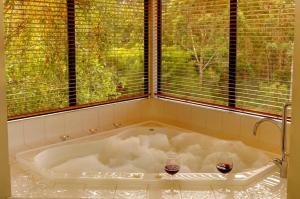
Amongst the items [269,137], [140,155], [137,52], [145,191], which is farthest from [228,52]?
[145,191]

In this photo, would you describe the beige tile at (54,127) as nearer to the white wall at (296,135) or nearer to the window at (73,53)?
the window at (73,53)

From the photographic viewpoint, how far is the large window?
118 inches

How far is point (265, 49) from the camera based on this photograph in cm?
309

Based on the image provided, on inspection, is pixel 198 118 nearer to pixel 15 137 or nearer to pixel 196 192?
pixel 196 192

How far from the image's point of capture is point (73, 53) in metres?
Result: 3.38

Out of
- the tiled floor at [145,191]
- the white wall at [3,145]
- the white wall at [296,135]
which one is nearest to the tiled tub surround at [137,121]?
the tiled floor at [145,191]

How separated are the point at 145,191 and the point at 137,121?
1.75 m

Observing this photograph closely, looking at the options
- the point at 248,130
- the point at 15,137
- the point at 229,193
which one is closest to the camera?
the point at 229,193

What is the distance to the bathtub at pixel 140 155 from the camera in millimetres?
2670

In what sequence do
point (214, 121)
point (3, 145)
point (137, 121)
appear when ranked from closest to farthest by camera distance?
1. point (3, 145)
2. point (214, 121)
3. point (137, 121)

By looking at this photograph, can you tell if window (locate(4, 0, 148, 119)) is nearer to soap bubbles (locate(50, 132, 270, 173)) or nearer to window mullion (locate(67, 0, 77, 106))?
window mullion (locate(67, 0, 77, 106))

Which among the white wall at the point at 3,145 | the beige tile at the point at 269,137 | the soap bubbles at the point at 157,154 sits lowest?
the soap bubbles at the point at 157,154

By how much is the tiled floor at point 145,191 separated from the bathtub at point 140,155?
97 mm

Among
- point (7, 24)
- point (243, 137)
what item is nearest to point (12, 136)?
point (7, 24)
